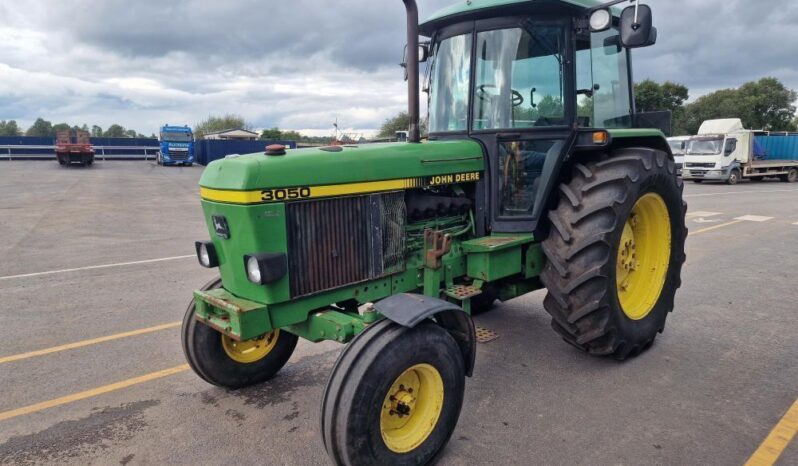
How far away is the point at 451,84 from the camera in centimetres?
414

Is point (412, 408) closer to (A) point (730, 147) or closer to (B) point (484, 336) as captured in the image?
(B) point (484, 336)

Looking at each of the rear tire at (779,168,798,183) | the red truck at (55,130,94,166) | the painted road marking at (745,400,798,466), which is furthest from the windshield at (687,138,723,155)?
the red truck at (55,130,94,166)

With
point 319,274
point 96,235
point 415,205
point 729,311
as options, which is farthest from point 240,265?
point 96,235

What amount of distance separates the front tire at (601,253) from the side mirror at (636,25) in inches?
33.1

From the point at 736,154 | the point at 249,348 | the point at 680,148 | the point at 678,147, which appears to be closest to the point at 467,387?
the point at 249,348

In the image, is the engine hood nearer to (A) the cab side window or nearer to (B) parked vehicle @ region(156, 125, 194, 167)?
(A) the cab side window

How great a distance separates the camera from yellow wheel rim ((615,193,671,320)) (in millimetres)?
4477

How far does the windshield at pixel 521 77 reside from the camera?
3900 millimetres

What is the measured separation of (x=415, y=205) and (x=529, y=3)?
5.15ft

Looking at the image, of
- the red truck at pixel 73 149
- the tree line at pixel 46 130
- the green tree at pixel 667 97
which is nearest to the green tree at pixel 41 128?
the tree line at pixel 46 130

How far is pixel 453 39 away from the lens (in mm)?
4078

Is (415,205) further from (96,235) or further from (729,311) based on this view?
(96,235)

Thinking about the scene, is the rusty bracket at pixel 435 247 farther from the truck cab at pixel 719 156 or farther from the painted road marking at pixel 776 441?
the truck cab at pixel 719 156

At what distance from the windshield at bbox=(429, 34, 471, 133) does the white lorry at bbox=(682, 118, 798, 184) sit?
21.4 meters
